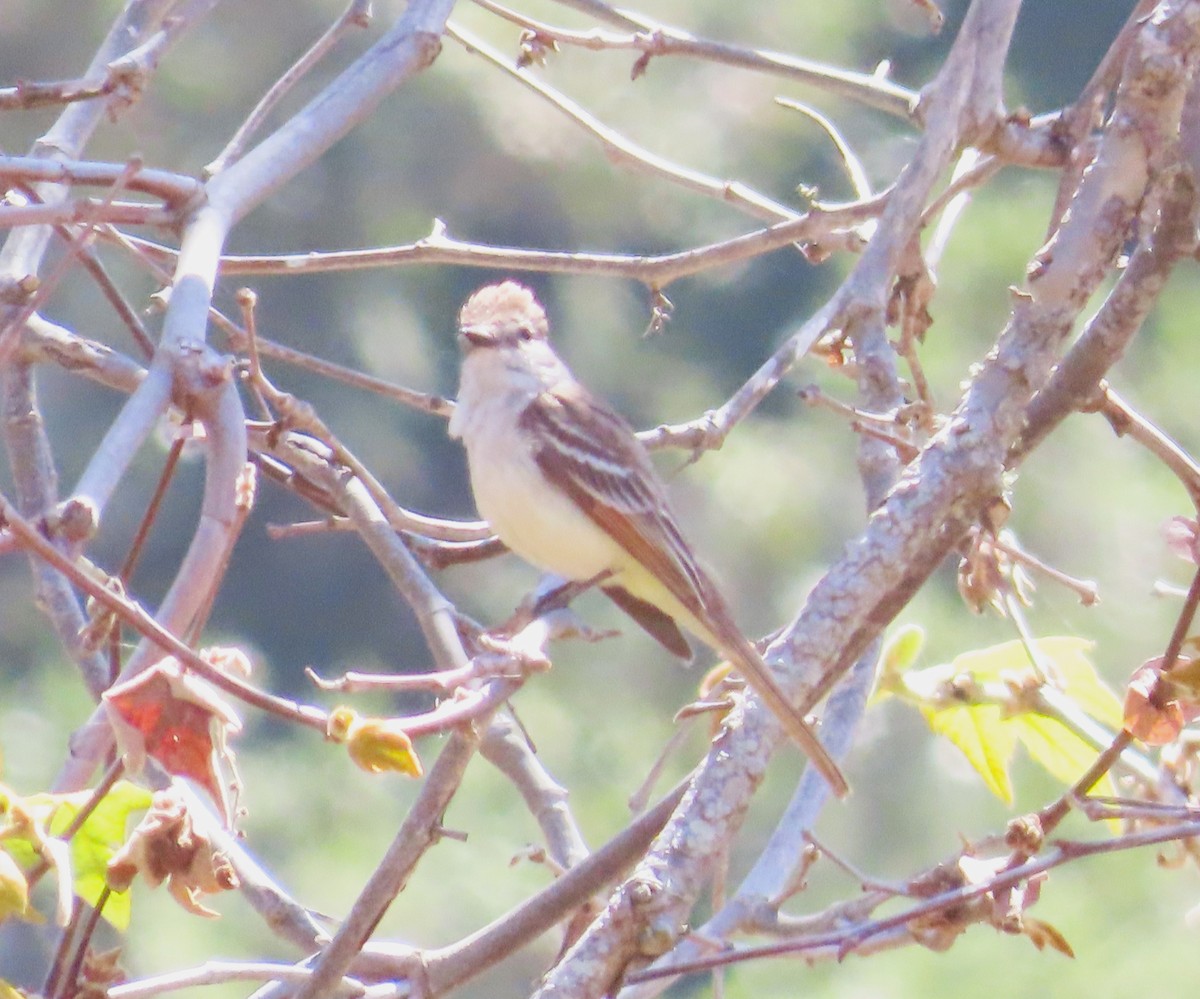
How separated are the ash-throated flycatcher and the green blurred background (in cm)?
305

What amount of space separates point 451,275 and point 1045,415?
7.13m

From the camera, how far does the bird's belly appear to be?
3189 mm

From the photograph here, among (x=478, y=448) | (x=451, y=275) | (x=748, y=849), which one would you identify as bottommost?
(x=478, y=448)

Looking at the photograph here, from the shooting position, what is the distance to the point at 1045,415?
7.02 feet

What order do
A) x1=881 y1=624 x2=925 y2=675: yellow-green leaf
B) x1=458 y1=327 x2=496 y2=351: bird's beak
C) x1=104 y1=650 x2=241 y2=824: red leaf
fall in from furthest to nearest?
x1=458 y1=327 x2=496 y2=351: bird's beak, x1=881 y1=624 x2=925 y2=675: yellow-green leaf, x1=104 y1=650 x2=241 y2=824: red leaf

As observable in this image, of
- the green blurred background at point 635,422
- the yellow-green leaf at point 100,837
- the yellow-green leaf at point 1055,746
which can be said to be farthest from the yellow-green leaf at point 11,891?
the green blurred background at point 635,422

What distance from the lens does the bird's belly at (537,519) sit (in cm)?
319

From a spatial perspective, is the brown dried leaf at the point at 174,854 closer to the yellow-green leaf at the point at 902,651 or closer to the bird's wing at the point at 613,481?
the yellow-green leaf at the point at 902,651

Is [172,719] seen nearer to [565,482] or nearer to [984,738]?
[984,738]

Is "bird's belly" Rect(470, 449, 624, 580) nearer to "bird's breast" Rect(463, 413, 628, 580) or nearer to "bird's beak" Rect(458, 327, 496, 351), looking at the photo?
"bird's breast" Rect(463, 413, 628, 580)

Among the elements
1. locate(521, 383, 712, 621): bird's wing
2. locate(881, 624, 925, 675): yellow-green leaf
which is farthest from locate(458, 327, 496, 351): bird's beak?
locate(881, 624, 925, 675): yellow-green leaf

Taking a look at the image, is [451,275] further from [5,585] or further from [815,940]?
[815,940]

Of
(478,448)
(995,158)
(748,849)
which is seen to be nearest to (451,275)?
(748,849)

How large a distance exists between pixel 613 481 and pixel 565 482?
0.48ft
